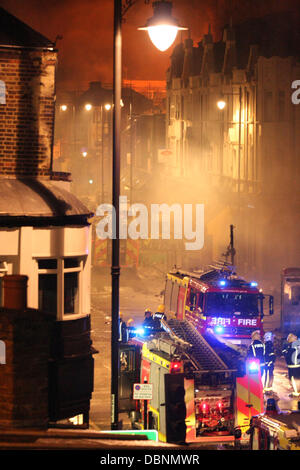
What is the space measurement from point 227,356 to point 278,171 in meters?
32.0

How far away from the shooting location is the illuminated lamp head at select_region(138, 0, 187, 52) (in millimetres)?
11594

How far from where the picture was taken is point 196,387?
1470 cm

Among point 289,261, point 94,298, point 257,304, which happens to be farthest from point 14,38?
point 289,261

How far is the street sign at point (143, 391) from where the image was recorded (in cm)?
1429

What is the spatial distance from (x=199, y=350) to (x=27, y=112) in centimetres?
546

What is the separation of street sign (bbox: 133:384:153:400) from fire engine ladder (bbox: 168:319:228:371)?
1.09 metres

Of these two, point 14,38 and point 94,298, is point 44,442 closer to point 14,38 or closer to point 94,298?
point 14,38

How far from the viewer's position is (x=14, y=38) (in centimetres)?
1345

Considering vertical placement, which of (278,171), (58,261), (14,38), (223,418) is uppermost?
(278,171)

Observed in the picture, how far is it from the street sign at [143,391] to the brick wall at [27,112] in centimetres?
386

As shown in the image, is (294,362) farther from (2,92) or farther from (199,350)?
(2,92)

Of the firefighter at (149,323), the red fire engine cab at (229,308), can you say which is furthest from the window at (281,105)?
the firefighter at (149,323)

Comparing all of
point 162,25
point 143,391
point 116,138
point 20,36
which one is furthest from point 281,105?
point 116,138

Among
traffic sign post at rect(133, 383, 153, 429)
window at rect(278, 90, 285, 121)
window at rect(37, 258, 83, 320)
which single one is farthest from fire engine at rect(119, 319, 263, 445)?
window at rect(278, 90, 285, 121)
